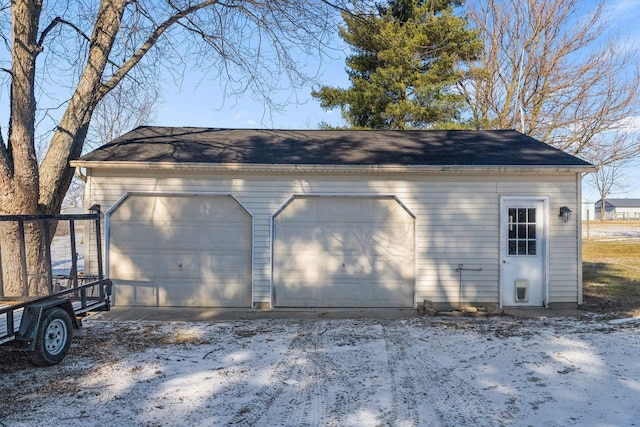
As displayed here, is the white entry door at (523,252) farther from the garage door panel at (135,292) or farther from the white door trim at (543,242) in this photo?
the garage door panel at (135,292)

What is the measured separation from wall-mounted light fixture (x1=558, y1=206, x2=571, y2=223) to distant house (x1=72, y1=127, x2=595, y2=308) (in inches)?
2.3

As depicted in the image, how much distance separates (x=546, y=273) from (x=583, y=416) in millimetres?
4870

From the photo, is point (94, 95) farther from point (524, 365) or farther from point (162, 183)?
point (524, 365)

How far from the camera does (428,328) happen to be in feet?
22.3

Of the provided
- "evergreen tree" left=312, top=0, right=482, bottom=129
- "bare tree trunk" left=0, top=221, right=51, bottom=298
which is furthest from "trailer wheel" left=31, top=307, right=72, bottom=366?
"evergreen tree" left=312, top=0, right=482, bottom=129

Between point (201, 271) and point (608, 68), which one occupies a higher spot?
point (608, 68)

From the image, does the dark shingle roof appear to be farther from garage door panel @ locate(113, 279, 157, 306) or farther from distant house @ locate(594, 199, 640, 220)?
distant house @ locate(594, 199, 640, 220)

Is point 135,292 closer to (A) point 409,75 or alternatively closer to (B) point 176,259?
(B) point 176,259

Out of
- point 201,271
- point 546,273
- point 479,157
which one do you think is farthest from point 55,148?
point 546,273

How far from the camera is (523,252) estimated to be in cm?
819

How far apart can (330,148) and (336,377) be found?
5374 mm

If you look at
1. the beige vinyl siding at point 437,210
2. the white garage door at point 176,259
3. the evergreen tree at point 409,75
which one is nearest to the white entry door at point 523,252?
the beige vinyl siding at point 437,210

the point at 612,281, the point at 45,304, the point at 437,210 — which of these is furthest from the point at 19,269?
the point at 612,281

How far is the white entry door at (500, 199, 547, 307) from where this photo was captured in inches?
320
